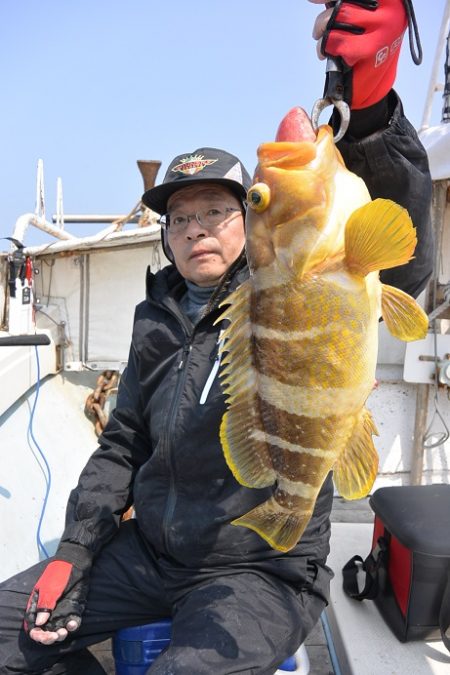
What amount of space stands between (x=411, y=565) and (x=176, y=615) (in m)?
0.96

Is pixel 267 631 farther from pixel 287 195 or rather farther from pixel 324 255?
pixel 287 195

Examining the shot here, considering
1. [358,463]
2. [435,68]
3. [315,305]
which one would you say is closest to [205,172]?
[315,305]

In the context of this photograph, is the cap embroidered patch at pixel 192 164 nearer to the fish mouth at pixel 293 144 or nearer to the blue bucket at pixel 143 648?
the fish mouth at pixel 293 144

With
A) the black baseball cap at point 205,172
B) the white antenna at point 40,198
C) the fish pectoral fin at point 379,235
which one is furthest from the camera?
the white antenna at point 40,198

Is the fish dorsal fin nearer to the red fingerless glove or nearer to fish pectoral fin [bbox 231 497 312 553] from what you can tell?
fish pectoral fin [bbox 231 497 312 553]

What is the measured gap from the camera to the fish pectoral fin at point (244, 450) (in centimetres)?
148

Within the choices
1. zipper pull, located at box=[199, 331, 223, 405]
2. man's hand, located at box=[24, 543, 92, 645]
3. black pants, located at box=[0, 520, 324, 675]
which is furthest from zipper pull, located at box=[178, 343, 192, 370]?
man's hand, located at box=[24, 543, 92, 645]

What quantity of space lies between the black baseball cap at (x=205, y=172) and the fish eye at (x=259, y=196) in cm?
86

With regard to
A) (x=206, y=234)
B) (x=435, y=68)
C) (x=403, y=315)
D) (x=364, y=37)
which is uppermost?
(x=435, y=68)

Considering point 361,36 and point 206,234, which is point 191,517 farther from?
point 361,36

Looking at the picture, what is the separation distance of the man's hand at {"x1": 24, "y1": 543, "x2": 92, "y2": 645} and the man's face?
1298 millimetres

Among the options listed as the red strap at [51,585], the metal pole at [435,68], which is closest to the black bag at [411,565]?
the red strap at [51,585]

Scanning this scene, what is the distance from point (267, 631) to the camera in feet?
5.74

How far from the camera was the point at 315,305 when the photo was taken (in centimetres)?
128
